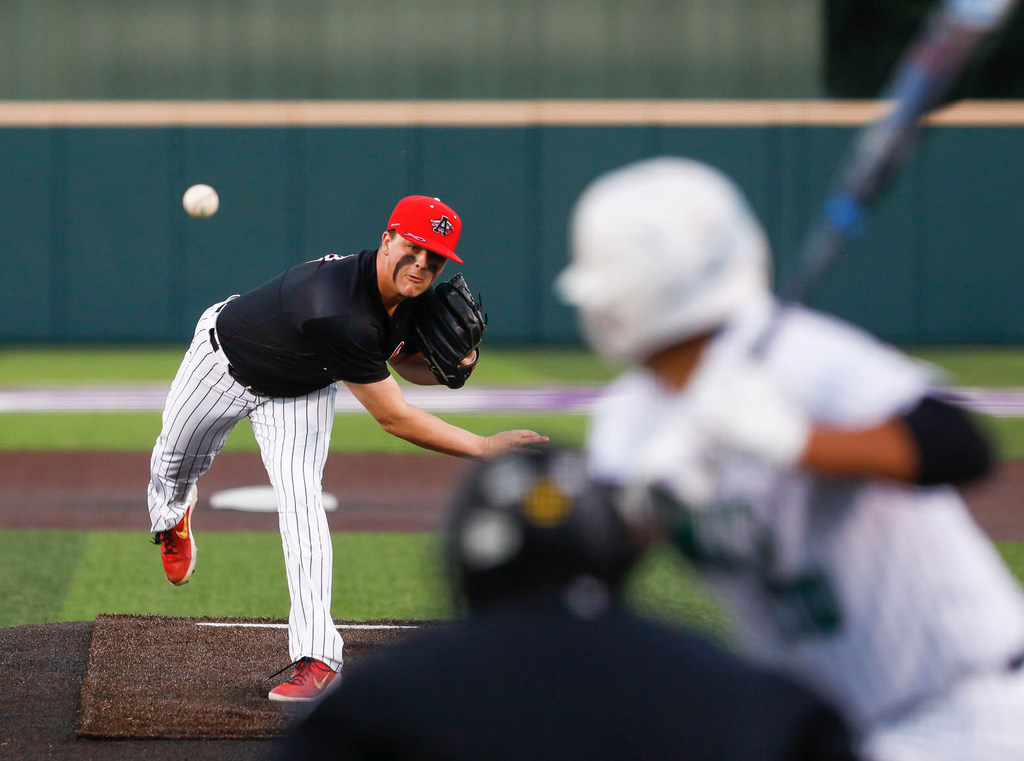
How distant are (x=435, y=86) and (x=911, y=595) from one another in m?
20.7

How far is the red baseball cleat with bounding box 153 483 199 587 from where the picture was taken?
5.94 metres

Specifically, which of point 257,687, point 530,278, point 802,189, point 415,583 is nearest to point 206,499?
point 415,583

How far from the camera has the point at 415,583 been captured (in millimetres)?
6660

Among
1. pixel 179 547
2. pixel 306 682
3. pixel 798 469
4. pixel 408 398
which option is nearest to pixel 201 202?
pixel 408 398

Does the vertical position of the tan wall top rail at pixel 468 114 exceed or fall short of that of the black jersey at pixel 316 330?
it exceeds it

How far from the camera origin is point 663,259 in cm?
175

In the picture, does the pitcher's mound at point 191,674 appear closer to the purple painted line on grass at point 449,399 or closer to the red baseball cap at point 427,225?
the red baseball cap at point 427,225

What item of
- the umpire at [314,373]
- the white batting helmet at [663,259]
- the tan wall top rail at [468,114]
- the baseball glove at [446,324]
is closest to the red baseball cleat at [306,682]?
the umpire at [314,373]

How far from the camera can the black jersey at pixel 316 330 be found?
490 centimetres

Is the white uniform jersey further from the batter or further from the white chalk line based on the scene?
the white chalk line

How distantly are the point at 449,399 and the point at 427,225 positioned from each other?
9512mm

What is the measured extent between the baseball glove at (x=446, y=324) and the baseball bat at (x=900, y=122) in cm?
344

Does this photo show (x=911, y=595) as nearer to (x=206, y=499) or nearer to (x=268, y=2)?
(x=206, y=499)

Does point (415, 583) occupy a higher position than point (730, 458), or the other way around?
point (730, 458)
